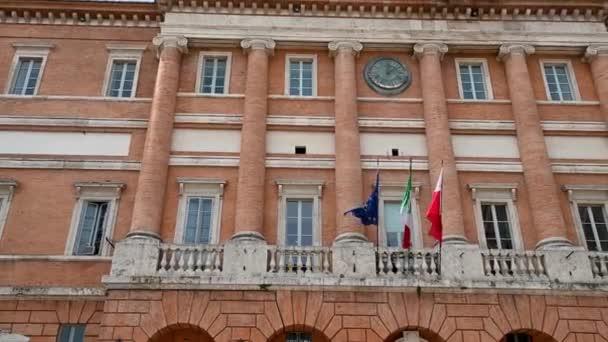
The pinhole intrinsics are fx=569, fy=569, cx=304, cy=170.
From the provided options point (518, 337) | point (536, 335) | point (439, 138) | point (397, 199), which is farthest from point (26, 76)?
point (536, 335)

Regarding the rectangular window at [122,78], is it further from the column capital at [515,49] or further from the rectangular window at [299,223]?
the column capital at [515,49]

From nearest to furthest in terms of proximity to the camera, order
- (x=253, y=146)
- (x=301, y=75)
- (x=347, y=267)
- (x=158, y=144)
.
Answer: (x=347, y=267) → (x=158, y=144) → (x=253, y=146) → (x=301, y=75)

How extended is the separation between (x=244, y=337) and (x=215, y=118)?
7.21 m

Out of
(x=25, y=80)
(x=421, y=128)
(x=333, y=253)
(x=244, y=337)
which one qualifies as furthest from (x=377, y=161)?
(x=25, y=80)

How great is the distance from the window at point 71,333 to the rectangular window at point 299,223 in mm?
6017

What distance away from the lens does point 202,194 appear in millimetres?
17062

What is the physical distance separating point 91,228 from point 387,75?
35.1 ft

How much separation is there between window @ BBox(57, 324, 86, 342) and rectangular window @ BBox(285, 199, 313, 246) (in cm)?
602

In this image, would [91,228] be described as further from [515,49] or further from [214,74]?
[515,49]

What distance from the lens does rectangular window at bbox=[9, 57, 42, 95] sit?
1936cm

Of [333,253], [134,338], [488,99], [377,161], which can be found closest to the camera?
[134,338]

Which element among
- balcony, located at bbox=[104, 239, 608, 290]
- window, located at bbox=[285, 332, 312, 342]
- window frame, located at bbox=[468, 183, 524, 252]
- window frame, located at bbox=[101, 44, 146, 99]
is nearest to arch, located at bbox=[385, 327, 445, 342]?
balcony, located at bbox=[104, 239, 608, 290]

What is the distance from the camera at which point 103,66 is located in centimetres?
1967

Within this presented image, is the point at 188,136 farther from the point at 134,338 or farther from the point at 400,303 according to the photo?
the point at 400,303
